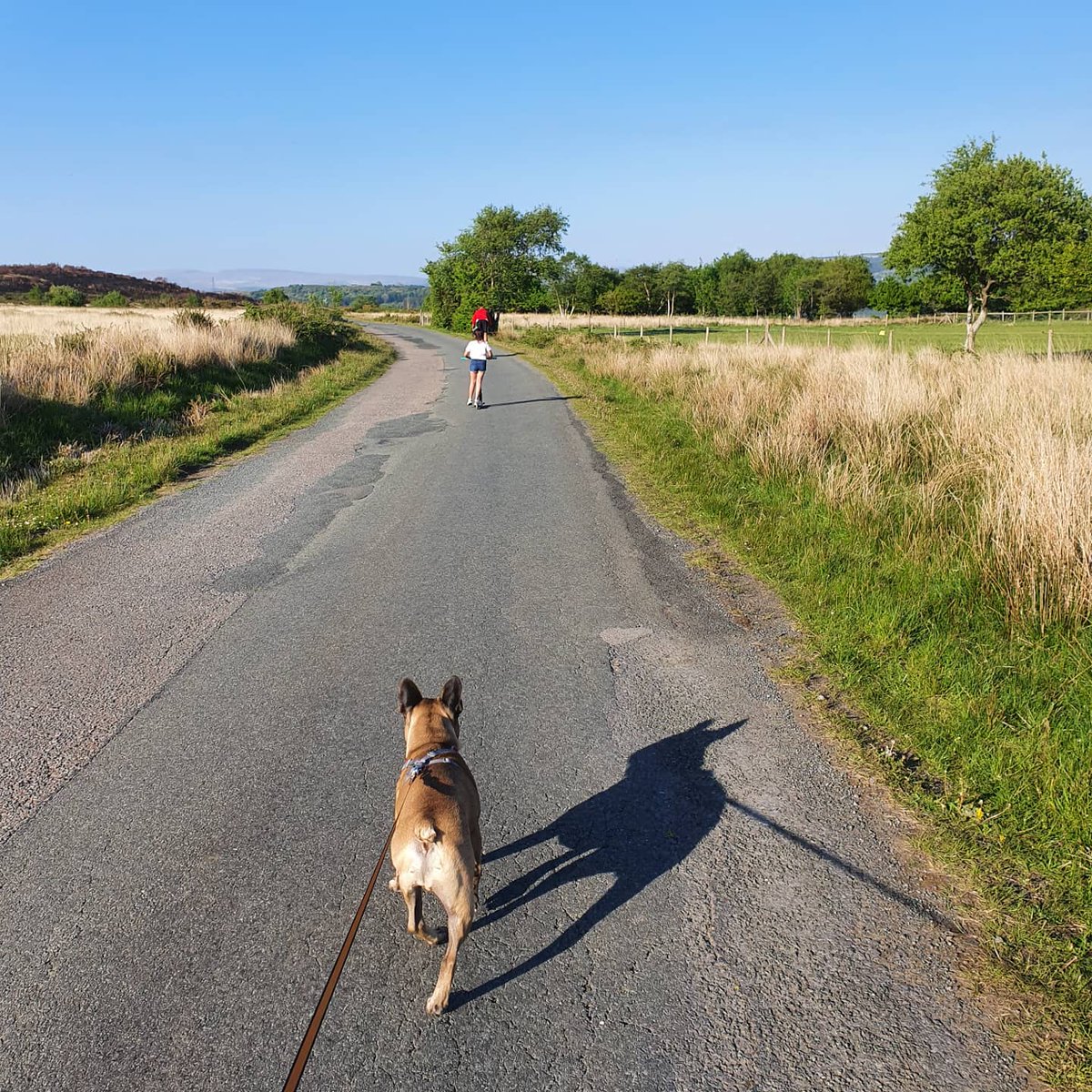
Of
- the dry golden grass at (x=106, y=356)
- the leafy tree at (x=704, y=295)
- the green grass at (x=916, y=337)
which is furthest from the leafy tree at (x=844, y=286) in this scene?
the dry golden grass at (x=106, y=356)

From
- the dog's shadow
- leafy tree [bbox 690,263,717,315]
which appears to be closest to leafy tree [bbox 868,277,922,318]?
leafy tree [bbox 690,263,717,315]

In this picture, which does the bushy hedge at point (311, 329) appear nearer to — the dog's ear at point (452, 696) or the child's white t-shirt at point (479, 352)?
the child's white t-shirt at point (479, 352)

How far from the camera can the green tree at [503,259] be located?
5491 cm

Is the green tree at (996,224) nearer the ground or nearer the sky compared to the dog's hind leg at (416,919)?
nearer the sky

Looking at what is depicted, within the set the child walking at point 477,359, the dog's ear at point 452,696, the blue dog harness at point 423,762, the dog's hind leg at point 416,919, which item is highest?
the child walking at point 477,359

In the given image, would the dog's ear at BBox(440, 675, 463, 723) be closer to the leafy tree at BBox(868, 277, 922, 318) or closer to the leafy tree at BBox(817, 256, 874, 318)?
the leafy tree at BBox(868, 277, 922, 318)

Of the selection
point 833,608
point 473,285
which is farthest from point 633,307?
point 833,608

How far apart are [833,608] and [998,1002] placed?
323cm

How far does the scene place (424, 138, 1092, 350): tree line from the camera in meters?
29.2

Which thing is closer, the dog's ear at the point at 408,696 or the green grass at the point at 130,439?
the dog's ear at the point at 408,696

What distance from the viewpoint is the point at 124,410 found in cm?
1310

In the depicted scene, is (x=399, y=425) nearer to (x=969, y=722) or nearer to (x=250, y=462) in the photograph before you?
(x=250, y=462)

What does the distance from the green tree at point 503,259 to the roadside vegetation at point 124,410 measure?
34.8 meters

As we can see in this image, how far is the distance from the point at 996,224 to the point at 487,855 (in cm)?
3479
